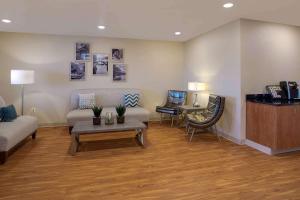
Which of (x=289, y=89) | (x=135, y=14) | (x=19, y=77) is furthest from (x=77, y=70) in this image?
(x=289, y=89)

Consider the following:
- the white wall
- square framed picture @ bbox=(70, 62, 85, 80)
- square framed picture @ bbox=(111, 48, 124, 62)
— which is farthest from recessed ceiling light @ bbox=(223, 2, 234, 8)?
square framed picture @ bbox=(70, 62, 85, 80)

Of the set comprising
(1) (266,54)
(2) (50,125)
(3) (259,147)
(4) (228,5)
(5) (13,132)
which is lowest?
(3) (259,147)

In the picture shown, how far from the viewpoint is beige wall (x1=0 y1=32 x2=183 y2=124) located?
208 inches

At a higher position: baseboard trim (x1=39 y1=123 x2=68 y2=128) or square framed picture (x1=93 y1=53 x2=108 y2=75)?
square framed picture (x1=93 y1=53 x2=108 y2=75)

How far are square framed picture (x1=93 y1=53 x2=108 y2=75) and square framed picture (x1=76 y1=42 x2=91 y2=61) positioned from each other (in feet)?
0.68

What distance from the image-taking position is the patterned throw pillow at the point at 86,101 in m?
5.43

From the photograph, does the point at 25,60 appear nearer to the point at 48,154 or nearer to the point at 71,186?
the point at 48,154

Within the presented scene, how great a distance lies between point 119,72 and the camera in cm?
597

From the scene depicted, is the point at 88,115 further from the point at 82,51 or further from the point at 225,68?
the point at 225,68

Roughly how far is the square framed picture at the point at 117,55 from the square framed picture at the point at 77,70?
0.84 m

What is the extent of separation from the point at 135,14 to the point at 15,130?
285 cm

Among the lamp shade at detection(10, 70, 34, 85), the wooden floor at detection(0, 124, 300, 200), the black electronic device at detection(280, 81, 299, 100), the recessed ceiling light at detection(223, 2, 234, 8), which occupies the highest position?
the recessed ceiling light at detection(223, 2, 234, 8)

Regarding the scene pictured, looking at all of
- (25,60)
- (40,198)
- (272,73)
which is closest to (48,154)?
(40,198)

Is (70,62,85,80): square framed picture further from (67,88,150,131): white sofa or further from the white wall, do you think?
the white wall
